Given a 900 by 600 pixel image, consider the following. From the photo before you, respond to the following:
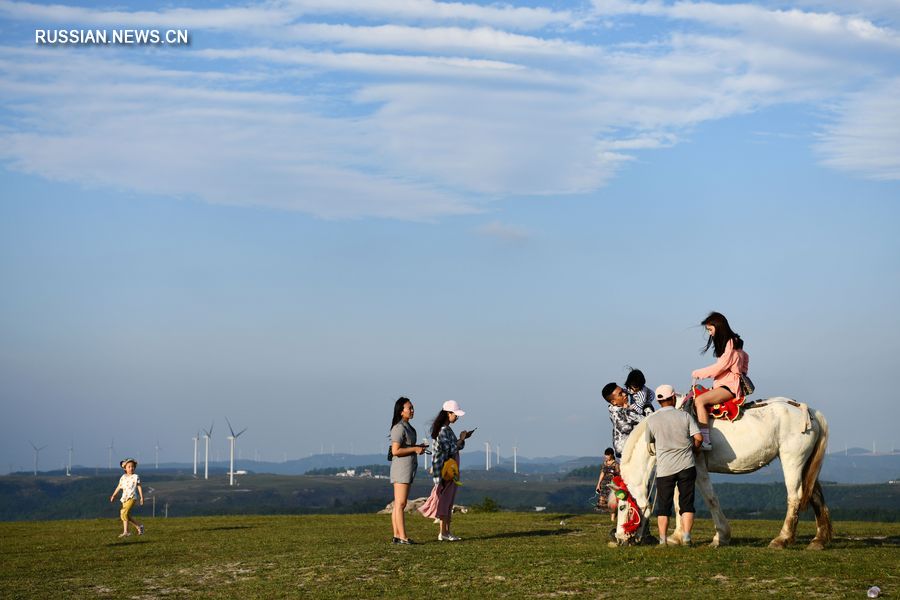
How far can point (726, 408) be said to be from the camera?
18.1 m

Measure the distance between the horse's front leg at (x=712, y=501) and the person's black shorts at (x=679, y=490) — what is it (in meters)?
0.30

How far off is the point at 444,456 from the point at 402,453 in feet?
2.64

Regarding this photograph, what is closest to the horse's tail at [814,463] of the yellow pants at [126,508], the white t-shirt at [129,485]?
the yellow pants at [126,508]

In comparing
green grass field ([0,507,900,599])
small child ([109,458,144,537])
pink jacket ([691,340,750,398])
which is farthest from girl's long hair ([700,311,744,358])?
small child ([109,458,144,537])

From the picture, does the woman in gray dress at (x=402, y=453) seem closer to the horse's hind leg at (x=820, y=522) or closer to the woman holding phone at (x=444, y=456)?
the woman holding phone at (x=444, y=456)

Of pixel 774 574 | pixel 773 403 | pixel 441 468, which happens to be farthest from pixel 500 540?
pixel 774 574

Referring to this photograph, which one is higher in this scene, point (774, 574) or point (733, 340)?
point (733, 340)

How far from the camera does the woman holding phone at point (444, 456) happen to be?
20438 mm

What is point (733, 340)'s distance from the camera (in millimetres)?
17953

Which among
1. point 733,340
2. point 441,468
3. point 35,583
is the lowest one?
point 35,583

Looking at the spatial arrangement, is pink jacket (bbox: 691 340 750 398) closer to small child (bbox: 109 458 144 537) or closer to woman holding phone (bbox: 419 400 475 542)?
woman holding phone (bbox: 419 400 475 542)

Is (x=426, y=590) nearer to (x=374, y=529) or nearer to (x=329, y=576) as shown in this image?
(x=329, y=576)

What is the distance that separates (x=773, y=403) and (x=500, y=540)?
5914mm

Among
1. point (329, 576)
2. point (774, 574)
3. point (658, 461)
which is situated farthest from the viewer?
point (658, 461)
